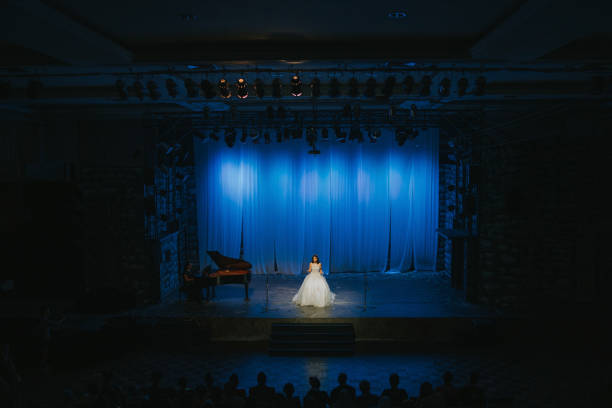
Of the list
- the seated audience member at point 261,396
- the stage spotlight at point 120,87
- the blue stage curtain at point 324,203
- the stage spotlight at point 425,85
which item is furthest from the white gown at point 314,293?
the stage spotlight at point 120,87

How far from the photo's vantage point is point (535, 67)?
315 inches

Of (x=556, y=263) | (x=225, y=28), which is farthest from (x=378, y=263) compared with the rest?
(x=225, y=28)

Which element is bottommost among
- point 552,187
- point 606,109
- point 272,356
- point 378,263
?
point 272,356

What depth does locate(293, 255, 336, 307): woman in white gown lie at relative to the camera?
1139 centimetres

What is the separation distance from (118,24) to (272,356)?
7.06 meters

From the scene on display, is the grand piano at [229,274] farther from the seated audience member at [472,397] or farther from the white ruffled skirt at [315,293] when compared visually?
the seated audience member at [472,397]

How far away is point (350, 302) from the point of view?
467 inches

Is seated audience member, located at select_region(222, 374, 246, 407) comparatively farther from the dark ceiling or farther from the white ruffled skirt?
the white ruffled skirt

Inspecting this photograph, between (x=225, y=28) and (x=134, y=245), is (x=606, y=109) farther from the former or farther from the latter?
(x=134, y=245)

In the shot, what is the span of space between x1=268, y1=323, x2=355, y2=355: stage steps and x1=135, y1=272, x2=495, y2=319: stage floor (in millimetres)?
315

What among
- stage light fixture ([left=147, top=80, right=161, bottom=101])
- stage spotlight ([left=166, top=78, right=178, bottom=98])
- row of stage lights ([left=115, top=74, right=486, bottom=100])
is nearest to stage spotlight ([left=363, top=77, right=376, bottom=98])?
row of stage lights ([left=115, top=74, right=486, bottom=100])

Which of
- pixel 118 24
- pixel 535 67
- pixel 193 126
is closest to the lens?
pixel 118 24

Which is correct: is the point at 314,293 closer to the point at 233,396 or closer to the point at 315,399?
the point at 315,399

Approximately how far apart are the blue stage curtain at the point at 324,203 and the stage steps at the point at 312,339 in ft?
15.9
